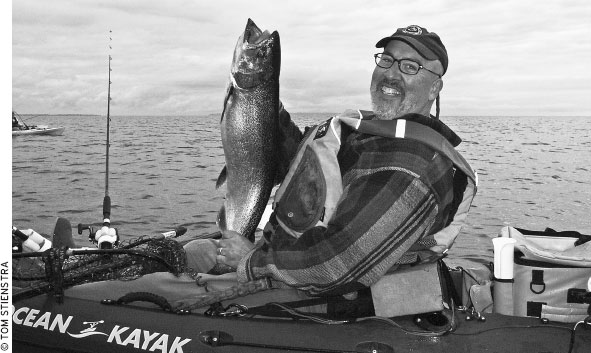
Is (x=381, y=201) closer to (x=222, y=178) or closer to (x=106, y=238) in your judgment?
(x=222, y=178)

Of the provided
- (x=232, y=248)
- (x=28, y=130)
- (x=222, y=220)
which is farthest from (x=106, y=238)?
(x=28, y=130)

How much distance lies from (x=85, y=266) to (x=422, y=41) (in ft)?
9.56

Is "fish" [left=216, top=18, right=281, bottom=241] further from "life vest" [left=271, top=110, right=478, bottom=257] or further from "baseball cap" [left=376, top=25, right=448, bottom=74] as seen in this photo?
"baseball cap" [left=376, top=25, right=448, bottom=74]

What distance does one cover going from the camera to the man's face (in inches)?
160

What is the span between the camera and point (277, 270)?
386 centimetres

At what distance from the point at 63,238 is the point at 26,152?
30.6 m

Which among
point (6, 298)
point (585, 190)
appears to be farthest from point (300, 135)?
point (585, 190)

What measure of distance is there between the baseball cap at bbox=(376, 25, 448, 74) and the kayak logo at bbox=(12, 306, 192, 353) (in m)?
2.37

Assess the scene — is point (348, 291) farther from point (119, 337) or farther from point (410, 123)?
point (119, 337)

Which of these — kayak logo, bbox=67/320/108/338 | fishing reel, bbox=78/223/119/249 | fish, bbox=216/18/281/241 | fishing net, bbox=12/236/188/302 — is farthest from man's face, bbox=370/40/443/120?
fishing reel, bbox=78/223/119/249

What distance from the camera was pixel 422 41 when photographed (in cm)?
405

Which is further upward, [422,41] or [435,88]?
[422,41]

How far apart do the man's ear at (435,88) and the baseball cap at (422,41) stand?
5.8 inches

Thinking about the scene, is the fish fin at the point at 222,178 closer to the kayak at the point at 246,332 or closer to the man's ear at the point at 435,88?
the kayak at the point at 246,332
